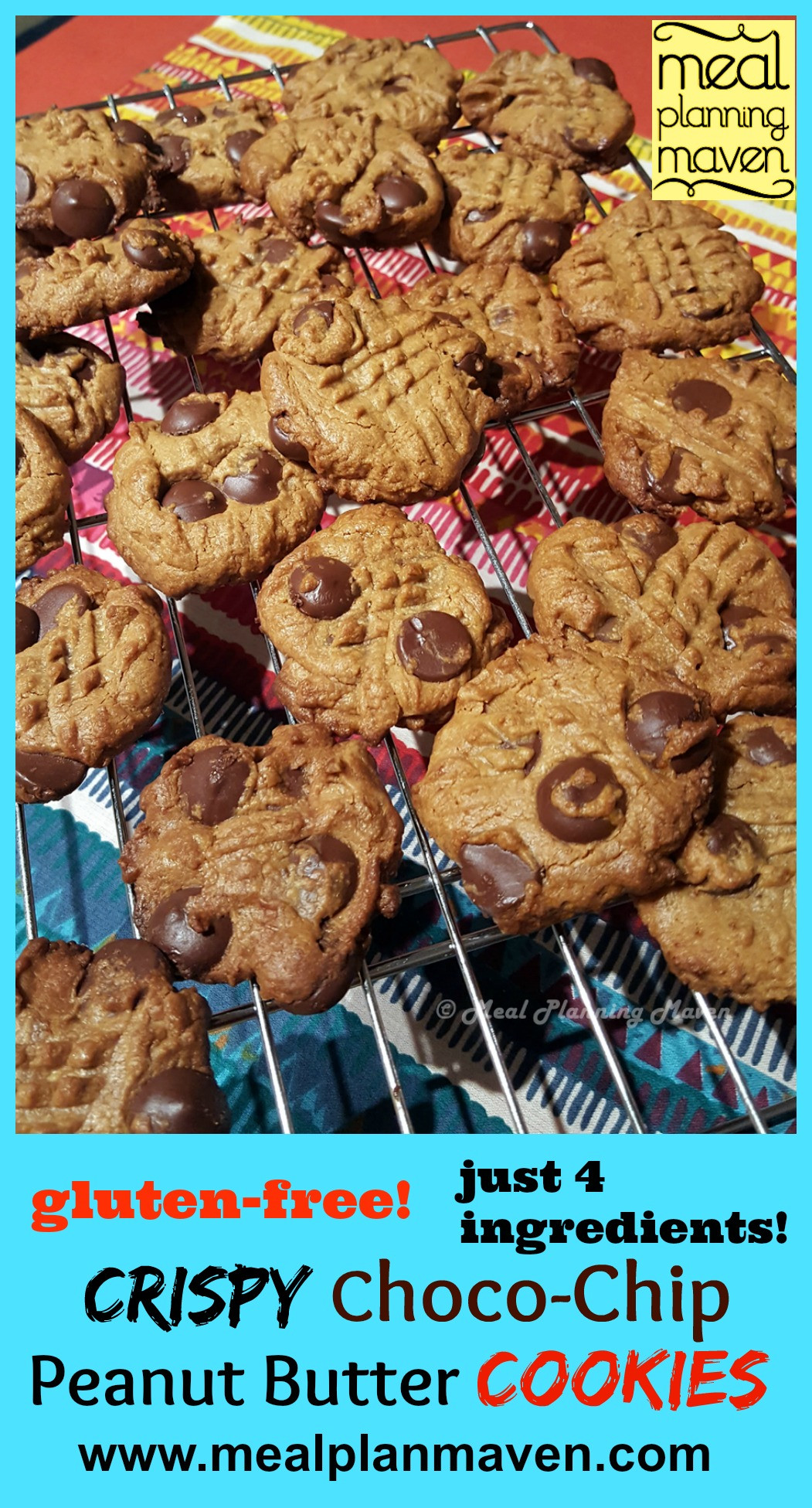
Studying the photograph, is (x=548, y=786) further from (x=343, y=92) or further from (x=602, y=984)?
(x=343, y=92)

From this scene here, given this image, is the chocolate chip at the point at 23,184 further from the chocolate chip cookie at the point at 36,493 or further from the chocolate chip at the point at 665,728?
the chocolate chip at the point at 665,728

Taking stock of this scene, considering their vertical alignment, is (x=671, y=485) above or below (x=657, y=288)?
below

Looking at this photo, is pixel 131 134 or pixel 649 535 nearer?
pixel 649 535

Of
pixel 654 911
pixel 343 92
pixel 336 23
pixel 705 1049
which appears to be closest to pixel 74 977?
pixel 654 911

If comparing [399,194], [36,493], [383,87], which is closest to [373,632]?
[36,493]

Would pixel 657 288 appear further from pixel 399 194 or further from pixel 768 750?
pixel 768 750

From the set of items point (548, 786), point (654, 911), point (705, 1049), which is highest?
point (548, 786)
